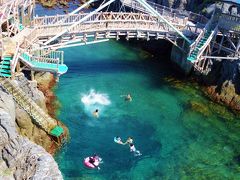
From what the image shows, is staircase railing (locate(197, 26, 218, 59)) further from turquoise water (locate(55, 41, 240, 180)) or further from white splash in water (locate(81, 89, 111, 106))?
white splash in water (locate(81, 89, 111, 106))

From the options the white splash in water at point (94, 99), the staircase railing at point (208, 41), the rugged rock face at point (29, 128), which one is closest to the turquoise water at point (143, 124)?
the white splash in water at point (94, 99)

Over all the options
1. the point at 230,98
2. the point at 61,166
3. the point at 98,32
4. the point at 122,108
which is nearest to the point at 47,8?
the point at 98,32

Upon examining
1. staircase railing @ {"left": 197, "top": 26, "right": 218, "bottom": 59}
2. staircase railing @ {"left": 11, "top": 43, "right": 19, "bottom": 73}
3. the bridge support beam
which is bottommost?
A: the bridge support beam

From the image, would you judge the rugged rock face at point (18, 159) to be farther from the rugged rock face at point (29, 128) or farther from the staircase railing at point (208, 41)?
the staircase railing at point (208, 41)

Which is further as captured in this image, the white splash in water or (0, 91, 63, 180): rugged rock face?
the white splash in water

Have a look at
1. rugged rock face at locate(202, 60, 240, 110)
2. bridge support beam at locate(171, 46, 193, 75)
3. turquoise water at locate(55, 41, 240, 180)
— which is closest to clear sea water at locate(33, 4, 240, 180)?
turquoise water at locate(55, 41, 240, 180)

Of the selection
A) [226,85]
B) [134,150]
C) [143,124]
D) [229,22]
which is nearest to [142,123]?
[143,124]
